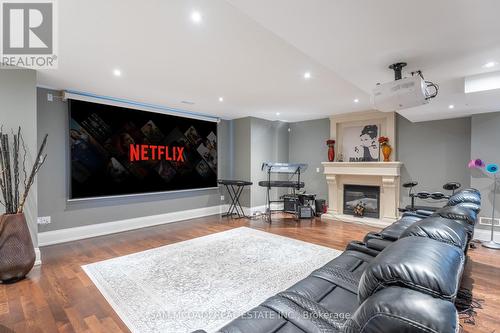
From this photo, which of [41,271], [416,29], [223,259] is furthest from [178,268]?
[416,29]

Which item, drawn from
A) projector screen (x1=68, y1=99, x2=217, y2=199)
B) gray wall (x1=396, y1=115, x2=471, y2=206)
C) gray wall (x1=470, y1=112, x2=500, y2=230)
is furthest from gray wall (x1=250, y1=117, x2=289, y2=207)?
gray wall (x1=470, y1=112, x2=500, y2=230)

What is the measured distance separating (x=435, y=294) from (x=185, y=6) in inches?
88.3

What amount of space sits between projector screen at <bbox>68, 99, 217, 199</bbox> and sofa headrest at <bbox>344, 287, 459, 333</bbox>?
15.6 ft

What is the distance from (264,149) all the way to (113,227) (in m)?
3.89

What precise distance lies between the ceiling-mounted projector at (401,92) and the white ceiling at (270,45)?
0.23 meters

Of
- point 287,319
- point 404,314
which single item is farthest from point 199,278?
point 404,314

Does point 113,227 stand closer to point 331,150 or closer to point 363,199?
point 331,150

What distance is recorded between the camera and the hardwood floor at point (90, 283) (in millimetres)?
2035

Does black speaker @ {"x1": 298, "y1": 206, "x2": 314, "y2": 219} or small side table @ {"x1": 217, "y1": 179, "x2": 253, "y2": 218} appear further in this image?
small side table @ {"x1": 217, "y1": 179, "x2": 253, "y2": 218}

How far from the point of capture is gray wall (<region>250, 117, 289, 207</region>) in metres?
6.37

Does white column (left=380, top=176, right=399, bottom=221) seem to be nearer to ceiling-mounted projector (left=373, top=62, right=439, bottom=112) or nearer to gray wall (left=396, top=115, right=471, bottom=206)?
gray wall (left=396, top=115, right=471, bottom=206)

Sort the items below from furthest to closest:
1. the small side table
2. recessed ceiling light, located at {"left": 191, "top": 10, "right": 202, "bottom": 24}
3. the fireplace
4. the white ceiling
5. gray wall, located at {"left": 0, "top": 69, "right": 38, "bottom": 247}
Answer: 1. the small side table
2. the fireplace
3. gray wall, located at {"left": 0, "top": 69, "right": 38, "bottom": 247}
4. recessed ceiling light, located at {"left": 191, "top": 10, "right": 202, "bottom": 24}
5. the white ceiling

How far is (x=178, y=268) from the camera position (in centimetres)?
304

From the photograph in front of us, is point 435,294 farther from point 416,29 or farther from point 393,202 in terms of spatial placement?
point 393,202
